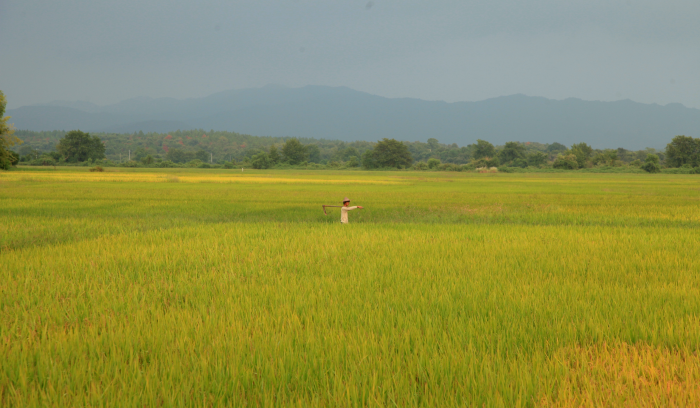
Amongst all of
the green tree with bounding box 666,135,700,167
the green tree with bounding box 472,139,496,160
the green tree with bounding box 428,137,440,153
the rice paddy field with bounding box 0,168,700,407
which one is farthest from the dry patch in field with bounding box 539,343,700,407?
the green tree with bounding box 428,137,440,153

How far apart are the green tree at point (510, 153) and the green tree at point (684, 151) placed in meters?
27.0

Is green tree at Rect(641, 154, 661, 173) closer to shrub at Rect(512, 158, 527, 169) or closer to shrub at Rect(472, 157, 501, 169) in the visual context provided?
shrub at Rect(512, 158, 527, 169)

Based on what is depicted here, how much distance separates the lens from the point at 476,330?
3.07 m

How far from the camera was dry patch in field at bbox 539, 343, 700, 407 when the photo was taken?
2.12m

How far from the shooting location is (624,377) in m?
2.38

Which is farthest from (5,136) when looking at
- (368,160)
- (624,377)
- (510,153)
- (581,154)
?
(581,154)

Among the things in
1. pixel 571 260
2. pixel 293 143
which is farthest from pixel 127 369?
pixel 293 143

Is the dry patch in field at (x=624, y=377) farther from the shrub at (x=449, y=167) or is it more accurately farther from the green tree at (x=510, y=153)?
the green tree at (x=510, y=153)

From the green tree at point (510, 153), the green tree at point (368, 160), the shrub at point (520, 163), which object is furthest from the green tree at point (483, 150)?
the green tree at point (368, 160)

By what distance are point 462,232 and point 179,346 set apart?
22.8 ft

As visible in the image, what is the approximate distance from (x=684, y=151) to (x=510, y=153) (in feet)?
102

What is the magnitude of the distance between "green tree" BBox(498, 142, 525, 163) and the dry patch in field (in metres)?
95.6

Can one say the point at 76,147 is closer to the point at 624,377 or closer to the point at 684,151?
the point at 624,377

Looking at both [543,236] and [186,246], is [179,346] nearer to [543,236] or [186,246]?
[186,246]
